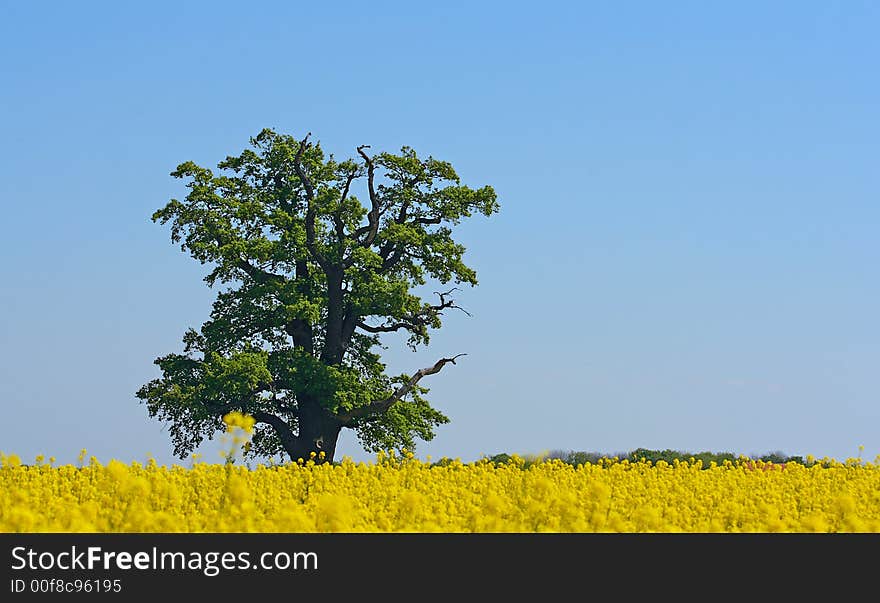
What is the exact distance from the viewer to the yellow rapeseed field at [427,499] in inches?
369

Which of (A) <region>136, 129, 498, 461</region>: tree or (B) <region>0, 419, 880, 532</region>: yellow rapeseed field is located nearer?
(B) <region>0, 419, 880, 532</region>: yellow rapeseed field

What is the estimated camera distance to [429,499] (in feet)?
39.4

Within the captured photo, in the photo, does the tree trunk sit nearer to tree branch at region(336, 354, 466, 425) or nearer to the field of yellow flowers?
tree branch at region(336, 354, 466, 425)

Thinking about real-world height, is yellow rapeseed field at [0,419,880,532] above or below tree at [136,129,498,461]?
below

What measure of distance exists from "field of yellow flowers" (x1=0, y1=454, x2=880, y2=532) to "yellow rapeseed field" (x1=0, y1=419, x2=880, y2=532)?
2 centimetres

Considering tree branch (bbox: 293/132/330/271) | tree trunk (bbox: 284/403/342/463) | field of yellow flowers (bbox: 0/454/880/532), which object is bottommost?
field of yellow flowers (bbox: 0/454/880/532)

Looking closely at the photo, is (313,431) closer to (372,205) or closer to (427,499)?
(372,205)

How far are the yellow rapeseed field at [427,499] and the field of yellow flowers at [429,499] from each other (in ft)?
0.07

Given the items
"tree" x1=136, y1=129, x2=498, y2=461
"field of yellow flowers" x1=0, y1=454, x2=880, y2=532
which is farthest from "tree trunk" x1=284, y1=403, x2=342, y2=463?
"field of yellow flowers" x1=0, y1=454, x2=880, y2=532

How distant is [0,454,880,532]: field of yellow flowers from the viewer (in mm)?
9367

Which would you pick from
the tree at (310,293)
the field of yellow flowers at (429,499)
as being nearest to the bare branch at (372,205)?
the tree at (310,293)

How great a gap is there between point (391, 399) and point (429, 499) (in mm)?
16204
